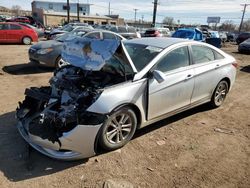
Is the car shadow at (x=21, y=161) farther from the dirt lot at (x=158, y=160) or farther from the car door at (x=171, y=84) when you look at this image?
the car door at (x=171, y=84)

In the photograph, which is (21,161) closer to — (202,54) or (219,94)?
(202,54)

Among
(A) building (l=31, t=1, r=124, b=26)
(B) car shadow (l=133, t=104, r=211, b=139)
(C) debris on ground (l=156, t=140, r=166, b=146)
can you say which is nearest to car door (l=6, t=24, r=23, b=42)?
(B) car shadow (l=133, t=104, r=211, b=139)

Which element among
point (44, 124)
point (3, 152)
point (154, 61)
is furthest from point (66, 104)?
point (154, 61)

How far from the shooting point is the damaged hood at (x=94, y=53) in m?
3.75

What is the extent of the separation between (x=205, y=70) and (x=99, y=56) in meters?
2.27

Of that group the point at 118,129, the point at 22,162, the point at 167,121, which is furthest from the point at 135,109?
the point at 22,162

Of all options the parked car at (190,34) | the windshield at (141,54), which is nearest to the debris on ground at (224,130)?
the windshield at (141,54)

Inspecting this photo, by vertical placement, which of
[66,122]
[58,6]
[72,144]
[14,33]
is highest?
[58,6]

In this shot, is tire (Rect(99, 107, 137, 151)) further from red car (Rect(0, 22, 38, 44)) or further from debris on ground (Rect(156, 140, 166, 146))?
red car (Rect(0, 22, 38, 44))

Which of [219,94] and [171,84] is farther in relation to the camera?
[219,94]

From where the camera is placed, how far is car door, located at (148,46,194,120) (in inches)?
159

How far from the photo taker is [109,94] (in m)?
3.49

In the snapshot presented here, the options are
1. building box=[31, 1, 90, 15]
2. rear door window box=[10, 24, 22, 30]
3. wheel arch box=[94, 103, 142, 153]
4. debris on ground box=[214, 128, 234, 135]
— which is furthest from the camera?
building box=[31, 1, 90, 15]

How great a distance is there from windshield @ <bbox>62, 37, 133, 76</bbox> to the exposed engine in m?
0.14
